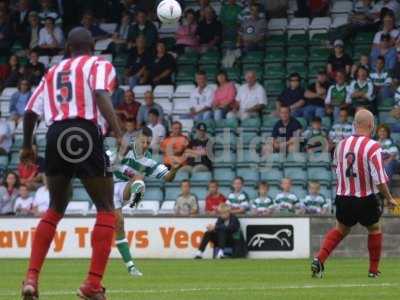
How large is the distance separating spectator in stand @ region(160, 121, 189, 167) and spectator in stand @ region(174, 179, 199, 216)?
0.92 m

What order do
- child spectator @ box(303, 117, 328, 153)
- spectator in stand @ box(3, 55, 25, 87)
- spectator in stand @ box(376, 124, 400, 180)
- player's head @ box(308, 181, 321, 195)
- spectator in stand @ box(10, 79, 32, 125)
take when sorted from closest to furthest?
spectator in stand @ box(376, 124, 400, 180) < player's head @ box(308, 181, 321, 195) < child spectator @ box(303, 117, 328, 153) < spectator in stand @ box(10, 79, 32, 125) < spectator in stand @ box(3, 55, 25, 87)

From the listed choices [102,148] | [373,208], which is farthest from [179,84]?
[102,148]

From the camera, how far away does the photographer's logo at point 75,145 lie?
952 centimetres

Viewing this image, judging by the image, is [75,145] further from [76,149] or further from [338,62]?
[338,62]

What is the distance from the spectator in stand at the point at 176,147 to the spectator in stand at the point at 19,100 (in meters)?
4.07

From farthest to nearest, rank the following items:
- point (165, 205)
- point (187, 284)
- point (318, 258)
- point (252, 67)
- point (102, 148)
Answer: point (252, 67), point (165, 205), point (318, 258), point (187, 284), point (102, 148)

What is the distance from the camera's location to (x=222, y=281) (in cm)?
1384

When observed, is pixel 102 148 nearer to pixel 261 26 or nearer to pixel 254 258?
pixel 254 258

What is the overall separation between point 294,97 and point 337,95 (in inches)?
37.3

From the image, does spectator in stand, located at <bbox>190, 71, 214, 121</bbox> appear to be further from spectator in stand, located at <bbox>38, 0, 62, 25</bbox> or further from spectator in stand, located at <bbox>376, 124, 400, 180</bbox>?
spectator in stand, located at <bbox>38, 0, 62, 25</bbox>

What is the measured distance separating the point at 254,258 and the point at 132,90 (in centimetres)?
596

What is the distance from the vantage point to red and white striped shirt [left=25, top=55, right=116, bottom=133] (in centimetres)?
953

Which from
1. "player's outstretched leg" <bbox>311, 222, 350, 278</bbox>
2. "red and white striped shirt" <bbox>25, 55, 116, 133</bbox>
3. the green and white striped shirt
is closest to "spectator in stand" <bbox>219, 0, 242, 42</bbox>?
the green and white striped shirt

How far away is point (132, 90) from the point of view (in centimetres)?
2581
